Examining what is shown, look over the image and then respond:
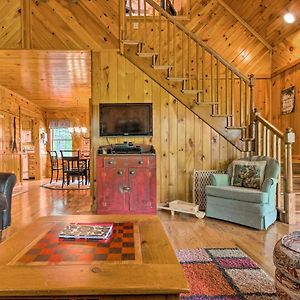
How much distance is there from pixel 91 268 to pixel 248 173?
124 inches

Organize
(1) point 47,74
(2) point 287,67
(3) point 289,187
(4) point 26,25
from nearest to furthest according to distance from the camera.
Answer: (3) point 289,187 < (4) point 26,25 < (2) point 287,67 < (1) point 47,74

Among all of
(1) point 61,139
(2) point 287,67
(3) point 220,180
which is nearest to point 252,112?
(3) point 220,180

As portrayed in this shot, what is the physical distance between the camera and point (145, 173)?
4031 millimetres

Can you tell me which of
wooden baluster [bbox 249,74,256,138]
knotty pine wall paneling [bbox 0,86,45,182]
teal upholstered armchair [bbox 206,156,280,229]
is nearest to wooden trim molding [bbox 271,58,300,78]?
Answer: wooden baluster [bbox 249,74,256,138]

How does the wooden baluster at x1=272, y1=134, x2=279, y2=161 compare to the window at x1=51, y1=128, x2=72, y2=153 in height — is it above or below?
below

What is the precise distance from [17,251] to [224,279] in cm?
141

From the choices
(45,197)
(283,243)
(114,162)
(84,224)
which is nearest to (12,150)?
(45,197)

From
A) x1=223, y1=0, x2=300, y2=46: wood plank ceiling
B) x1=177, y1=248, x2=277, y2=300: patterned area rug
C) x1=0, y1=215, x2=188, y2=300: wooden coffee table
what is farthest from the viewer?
x1=223, y1=0, x2=300, y2=46: wood plank ceiling

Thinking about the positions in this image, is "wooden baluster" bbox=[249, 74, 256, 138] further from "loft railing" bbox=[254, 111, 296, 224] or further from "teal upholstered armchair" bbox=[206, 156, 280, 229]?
"teal upholstered armchair" bbox=[206, 156, 280, 229]

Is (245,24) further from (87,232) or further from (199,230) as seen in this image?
(87,232)

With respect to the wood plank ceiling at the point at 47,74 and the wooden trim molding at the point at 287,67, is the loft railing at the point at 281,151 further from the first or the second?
the wood plank ceiling at the point at 47,74

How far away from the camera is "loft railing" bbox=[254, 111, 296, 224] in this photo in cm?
370

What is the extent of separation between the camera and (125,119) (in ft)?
14.8

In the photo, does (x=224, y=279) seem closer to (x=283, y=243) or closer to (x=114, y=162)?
(x=283, y=243)
